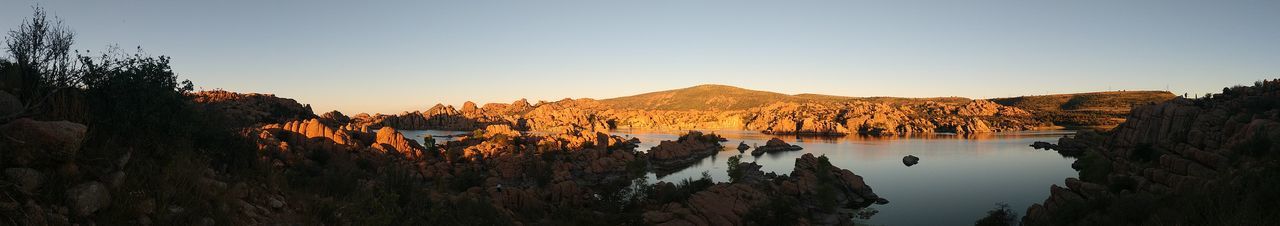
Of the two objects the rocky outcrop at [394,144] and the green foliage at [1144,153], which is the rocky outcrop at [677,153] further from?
the green foliage at [1144,153]

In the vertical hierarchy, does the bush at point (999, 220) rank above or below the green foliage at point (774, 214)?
below

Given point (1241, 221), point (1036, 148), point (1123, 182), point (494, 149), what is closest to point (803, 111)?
point (1036, 148)

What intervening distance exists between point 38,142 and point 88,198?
0.91m

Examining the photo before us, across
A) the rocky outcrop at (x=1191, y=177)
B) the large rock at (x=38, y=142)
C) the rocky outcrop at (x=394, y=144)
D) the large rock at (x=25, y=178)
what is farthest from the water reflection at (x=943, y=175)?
the large rock at (x=25, y=178)

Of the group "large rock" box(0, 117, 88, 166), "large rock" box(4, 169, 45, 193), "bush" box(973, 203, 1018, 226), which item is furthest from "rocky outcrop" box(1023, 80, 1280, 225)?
"large rock" box(0, 117, 88, 166)

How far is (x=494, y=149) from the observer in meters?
54.7

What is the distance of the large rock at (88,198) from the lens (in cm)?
612

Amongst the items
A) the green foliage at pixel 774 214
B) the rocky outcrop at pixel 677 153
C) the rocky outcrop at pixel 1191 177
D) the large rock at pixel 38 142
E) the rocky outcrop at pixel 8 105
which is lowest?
the rocky outcrop at pixel 677 153

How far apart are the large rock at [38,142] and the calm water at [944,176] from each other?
3343cm

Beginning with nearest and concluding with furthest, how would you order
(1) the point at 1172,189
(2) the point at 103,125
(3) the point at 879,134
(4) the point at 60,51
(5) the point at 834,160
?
1. (2) the point at 103,125
2. (4) the point at 60,51
3. (1) the point at 1172,189
4. (5) the point at 834,160
5. (3) the point at 879,134

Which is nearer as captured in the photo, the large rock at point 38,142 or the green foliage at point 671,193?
the large rock at point 38,142

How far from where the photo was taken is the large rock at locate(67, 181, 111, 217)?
241 inches

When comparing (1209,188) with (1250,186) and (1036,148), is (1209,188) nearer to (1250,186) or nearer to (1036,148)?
(1250,186)

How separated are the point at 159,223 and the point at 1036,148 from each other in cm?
9943
